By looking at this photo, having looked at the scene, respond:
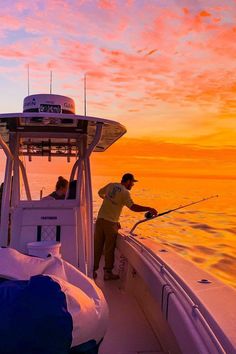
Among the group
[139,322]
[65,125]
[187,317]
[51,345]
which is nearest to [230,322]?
[187,317]

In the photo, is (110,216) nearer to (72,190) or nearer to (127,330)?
(72,190)

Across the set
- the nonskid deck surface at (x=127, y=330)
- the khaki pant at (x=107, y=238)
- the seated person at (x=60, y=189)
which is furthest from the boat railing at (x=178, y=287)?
the seated person at (x=60, y=189)

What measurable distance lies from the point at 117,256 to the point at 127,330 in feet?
7.12

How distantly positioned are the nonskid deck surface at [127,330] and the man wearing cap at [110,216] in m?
0.67

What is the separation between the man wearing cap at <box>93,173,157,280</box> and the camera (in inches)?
208

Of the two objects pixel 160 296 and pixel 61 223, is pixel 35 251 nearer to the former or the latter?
pixel 61 223

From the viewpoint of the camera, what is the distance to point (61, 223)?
464cm

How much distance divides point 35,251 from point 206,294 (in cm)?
183

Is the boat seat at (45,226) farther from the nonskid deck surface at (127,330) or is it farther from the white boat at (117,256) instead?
the nonskid deck surface at (127,330)

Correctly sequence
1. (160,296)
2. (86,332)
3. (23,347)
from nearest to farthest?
(23,347), (86,332), (160,296)

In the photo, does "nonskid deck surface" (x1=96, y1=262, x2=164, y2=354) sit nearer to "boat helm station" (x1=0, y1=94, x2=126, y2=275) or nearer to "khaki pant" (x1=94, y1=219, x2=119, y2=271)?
"boat helm station" (x1=0, y1=94, x2=126, y2=275)

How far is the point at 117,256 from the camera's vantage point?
5.84 meters

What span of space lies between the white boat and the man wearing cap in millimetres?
158

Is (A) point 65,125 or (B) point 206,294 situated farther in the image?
(A) point 65,125
